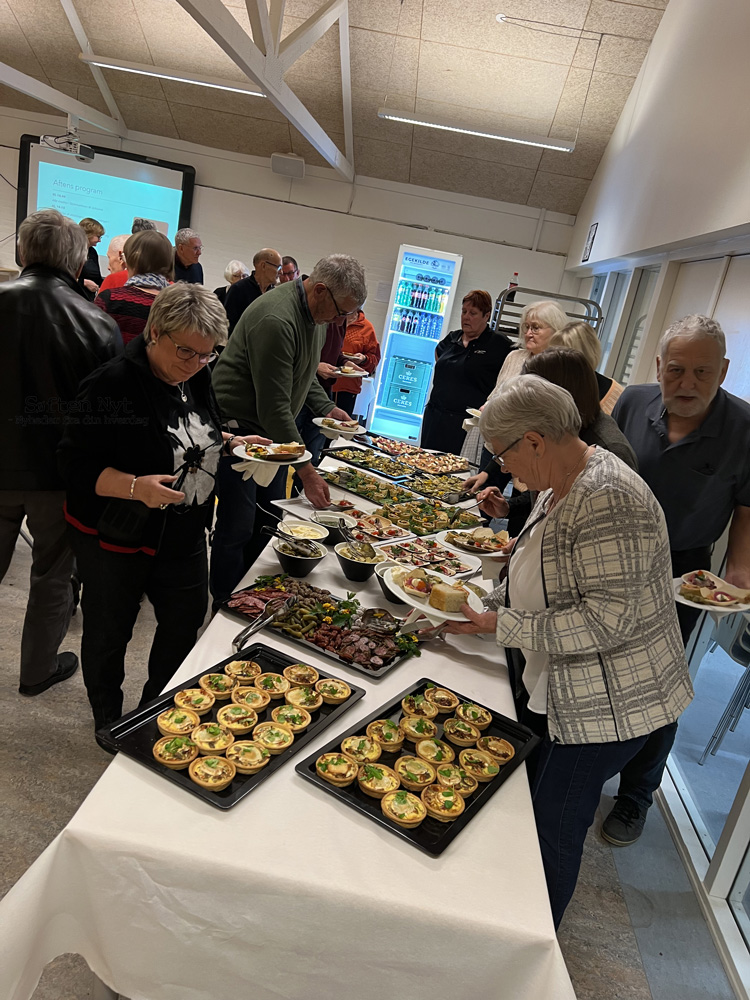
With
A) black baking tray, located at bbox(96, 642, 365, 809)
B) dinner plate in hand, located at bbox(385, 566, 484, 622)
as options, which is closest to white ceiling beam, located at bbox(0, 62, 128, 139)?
dinner plate in hand, located at bbox(385, 566, 484, 622)

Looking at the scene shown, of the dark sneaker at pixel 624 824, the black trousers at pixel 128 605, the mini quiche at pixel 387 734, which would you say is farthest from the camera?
the dark sneaker at pixel 624 824

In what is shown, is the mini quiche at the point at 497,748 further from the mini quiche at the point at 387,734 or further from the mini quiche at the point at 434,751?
the mini quiche at the point at 387,734

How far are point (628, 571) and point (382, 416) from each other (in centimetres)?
740

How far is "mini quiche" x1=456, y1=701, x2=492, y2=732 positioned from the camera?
62.7 inches

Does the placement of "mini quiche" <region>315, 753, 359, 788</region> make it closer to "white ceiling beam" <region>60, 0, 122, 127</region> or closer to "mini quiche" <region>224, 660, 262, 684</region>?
"mini quiche" <region>224, 660, 262, 684</region>

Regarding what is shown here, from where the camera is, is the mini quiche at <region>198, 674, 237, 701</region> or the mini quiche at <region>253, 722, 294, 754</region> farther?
the mini quiche at <region>198, 674, 237, 701</region>

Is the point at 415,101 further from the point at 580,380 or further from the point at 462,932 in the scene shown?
the point at 462,932

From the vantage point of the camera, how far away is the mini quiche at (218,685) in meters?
1.50

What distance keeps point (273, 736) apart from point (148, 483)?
0.82m

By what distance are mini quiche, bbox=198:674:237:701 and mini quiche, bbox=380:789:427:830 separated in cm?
44

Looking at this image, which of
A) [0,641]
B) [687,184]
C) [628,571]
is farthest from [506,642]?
[687,184]

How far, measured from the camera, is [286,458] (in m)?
2.50

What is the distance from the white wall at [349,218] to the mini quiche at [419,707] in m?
7.35

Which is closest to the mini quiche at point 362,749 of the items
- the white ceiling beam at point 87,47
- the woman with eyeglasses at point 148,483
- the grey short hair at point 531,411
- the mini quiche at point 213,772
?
the mini quiche at point 213,772
